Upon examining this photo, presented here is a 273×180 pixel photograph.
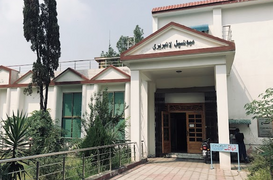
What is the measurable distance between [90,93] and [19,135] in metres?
7.19

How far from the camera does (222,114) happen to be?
311 inches

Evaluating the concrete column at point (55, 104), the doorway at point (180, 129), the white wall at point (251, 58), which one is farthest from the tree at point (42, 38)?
the white wall at point (251, 58)

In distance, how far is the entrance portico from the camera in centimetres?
809

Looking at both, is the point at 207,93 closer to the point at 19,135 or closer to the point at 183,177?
the point at 183,177

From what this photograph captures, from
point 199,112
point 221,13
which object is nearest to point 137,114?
point 199,112

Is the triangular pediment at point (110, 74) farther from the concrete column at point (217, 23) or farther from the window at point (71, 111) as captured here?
the concrete column at point (217, 23)

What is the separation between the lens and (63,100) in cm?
1332

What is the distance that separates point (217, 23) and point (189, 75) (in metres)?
3.12

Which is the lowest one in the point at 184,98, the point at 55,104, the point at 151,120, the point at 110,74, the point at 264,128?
the point at 264,128

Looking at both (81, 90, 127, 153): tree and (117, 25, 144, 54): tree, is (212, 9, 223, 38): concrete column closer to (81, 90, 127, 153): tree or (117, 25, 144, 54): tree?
(81, 90, 127, 153): tree

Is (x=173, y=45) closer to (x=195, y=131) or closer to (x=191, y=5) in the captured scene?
(x=191, y=5)

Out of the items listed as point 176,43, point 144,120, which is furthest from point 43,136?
point 176,43

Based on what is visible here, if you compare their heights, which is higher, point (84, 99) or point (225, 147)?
point (84, 99)

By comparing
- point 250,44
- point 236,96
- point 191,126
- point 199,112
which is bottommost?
point 191,126
